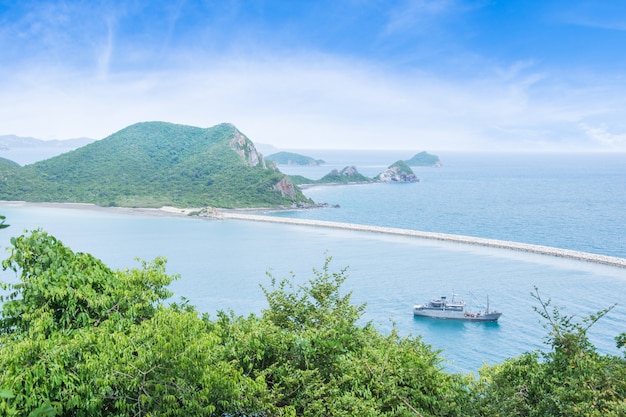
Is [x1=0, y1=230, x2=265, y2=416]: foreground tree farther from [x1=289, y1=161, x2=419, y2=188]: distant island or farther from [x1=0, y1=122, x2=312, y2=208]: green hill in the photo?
[x1=289, y1=161, x2=419, y2=188]: distant island

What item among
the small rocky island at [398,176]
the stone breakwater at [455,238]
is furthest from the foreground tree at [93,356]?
the small rocky island at [398,176]

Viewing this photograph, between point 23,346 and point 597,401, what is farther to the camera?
point 597,401

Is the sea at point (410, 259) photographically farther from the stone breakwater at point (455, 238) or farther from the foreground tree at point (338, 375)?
the foreground tree at point (338, 375)

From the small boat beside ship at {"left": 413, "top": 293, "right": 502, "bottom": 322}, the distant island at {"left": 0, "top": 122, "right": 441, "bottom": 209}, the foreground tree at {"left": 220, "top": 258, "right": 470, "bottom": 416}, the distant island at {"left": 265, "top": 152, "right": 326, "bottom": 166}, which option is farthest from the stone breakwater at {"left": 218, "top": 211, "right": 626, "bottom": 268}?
the distant island at {"left": 265, "top": 152, "right": 326, "bottom": 166}

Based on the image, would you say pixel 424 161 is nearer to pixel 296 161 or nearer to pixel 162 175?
pixel 296 161

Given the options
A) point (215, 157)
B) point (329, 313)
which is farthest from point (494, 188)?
point (329, 313)

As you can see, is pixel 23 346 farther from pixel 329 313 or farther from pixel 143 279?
pixel 329 313

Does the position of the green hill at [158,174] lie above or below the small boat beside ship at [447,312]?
above
